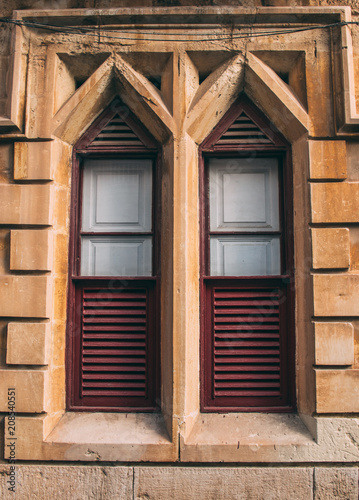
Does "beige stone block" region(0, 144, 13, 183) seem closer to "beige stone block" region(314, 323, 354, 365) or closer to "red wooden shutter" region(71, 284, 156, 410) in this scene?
"red wooden shutter" region(71, 284, 156, 410)

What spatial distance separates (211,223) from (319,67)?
187cm

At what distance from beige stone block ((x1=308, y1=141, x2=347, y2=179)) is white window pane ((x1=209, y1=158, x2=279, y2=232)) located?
1.51 feet

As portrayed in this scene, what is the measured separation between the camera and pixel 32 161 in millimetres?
3832

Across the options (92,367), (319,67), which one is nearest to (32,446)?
(92,367)

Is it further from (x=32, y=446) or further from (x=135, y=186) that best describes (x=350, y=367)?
(x=32, y=446)

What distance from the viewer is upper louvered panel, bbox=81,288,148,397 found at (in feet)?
12.8

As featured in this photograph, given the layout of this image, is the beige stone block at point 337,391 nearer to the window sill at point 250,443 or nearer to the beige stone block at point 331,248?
the window sill at point 250,443

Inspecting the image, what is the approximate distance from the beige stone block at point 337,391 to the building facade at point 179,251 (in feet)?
0.04

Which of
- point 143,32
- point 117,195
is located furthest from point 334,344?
point 143,32

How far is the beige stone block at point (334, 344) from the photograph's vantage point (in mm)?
3580

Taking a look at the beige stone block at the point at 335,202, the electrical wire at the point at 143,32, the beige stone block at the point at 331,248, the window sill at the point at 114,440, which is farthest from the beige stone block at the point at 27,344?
the electrical wire at the point at 143,32

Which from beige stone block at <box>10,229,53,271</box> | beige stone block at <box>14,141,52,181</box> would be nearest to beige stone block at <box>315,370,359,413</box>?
beige stone block at <box>10,229,53,271</box>

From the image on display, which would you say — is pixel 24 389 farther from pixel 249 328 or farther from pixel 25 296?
pixel 249 328

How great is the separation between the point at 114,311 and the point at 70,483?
1595 millimetres
